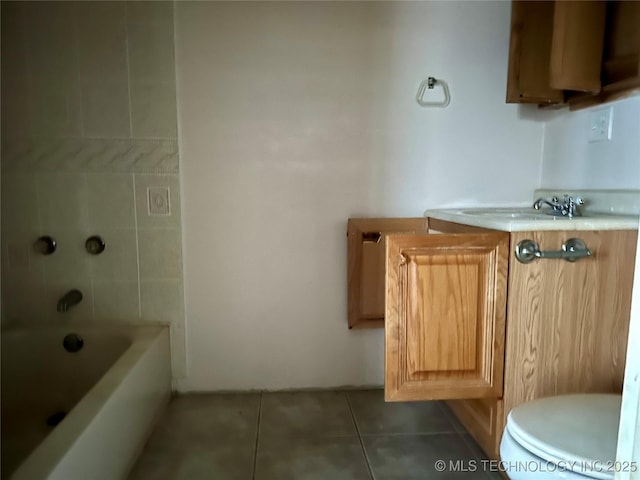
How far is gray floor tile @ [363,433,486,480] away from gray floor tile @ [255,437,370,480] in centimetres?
→ 6

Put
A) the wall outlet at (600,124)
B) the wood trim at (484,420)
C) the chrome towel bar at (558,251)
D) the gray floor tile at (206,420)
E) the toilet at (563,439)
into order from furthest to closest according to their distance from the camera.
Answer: the gray floor tile at (206,420)
the wall outlet at (600,124)
the wood trim at (484,420)
the chrome towel bar at (558,251)
the toilet at (563,439)

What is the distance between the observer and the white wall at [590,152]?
61.7 inches

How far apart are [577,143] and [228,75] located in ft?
4.98

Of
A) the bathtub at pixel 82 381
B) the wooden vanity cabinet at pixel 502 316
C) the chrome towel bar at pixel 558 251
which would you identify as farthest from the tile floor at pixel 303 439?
the chrome towel bar at pixel 558 251

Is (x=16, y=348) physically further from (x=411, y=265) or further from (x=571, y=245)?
(x=571, y=245)

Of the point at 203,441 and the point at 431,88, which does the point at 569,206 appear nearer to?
the point at 431,88

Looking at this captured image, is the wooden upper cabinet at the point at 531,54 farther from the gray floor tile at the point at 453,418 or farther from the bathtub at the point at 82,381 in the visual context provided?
the bathtub at the point at 82,381

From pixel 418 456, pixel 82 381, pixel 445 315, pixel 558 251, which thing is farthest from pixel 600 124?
pixel 82 381

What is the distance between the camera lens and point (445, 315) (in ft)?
4.75

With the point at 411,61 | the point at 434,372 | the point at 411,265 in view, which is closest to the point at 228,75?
the point at 411,61

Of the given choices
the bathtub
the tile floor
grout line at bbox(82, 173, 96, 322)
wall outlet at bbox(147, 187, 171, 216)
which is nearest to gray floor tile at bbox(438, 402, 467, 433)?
the tile floor

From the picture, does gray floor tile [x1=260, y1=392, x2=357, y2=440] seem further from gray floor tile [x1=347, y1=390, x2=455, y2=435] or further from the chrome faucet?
the chrome faucet

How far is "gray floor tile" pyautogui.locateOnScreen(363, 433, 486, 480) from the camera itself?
1.56m

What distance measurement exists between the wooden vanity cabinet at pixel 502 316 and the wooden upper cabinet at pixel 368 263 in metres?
0.63
